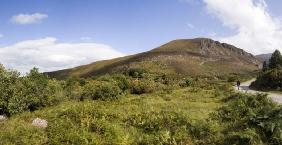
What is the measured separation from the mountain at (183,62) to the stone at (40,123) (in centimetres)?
7039

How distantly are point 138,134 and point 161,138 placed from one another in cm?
172

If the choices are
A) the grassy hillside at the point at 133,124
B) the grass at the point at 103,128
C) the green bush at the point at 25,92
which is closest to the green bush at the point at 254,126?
the grassy hillside at the point at 133,124

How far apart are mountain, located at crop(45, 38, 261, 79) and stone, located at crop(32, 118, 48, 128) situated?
70394 mm

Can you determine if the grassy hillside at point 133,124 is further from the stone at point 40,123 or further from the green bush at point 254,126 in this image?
the stone at point 40,123

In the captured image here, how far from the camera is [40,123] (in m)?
22.4

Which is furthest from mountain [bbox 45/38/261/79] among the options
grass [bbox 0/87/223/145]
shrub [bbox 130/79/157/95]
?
grass [bbox 0/87/223/145]

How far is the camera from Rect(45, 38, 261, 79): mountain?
369 ft

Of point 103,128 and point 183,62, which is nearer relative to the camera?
point 103,128

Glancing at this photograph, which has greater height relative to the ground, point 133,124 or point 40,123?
point 40,123

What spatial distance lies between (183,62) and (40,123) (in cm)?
10113

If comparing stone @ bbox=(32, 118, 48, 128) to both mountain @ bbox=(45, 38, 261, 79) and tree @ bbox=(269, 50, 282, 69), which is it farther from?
tree @ bbox=(269, 50, 282, 69)

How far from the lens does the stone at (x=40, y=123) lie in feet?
72.4

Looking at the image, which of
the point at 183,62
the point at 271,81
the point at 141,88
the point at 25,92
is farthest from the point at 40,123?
the point at 183,62

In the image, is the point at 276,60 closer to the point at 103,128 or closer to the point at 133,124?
the point at 133,124
